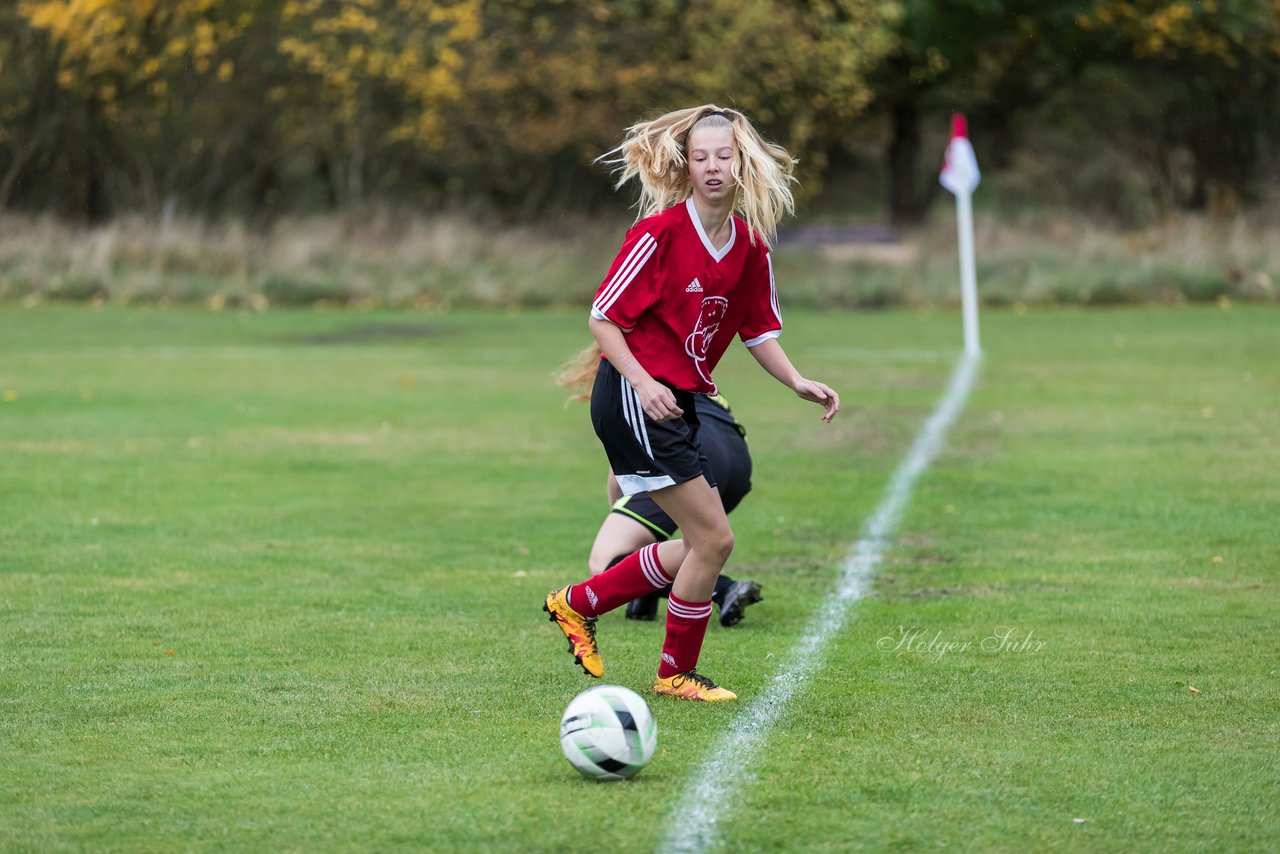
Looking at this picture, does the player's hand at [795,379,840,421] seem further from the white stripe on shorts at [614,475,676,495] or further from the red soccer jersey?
the white stripe on shorts at [614,475,676,495]

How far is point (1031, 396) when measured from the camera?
15328mm

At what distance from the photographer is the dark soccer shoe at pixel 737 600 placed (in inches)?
270

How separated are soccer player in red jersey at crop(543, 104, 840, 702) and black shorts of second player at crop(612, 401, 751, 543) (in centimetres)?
110

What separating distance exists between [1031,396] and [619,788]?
11.3m

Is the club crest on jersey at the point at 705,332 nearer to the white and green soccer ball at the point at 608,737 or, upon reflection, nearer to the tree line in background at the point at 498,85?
the white and green soccer ball at the point at 608,737

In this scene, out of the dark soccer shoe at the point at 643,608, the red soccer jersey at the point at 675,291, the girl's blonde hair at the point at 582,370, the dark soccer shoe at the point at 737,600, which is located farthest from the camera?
the dark soccer shoe at the point at 643,608

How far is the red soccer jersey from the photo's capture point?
540cm

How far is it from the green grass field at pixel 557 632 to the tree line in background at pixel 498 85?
1640cm

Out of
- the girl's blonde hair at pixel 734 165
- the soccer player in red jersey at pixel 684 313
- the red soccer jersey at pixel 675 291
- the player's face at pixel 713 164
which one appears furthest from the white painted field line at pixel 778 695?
the player's face at pixel 713 164

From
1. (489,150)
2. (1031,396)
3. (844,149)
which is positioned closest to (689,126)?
(1031,396)

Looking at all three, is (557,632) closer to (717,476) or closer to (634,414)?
(717,476)

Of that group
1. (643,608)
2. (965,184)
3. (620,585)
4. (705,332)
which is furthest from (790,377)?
(965,184)

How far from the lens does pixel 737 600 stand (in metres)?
6.84

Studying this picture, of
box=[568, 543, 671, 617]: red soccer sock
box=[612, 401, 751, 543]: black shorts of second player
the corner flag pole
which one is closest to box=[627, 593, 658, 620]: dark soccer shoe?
box=[612, 401, 751, 543]: black shorts of second player
